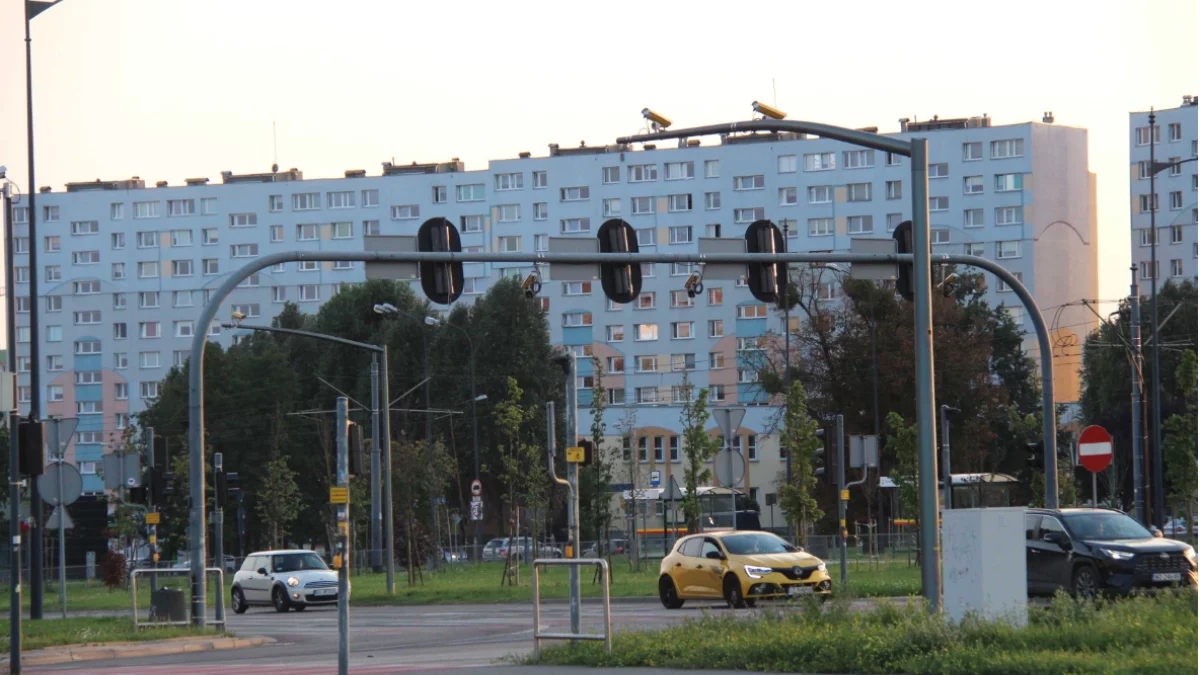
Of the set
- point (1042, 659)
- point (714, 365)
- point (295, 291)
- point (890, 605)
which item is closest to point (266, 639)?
point (890, 605)

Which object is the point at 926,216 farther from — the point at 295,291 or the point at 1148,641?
the point at 295,291

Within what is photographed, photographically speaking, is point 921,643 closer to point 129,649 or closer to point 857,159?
point 129,649

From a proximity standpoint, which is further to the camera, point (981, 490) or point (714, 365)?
point (714, 365)

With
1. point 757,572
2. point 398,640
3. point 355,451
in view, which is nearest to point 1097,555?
point 757,572

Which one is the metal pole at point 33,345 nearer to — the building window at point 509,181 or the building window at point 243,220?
the building window at point 509,181

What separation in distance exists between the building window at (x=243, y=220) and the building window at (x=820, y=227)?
4276 cm

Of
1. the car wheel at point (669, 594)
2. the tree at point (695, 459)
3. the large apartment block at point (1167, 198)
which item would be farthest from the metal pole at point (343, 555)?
the large apartment block at point (1167, 198)

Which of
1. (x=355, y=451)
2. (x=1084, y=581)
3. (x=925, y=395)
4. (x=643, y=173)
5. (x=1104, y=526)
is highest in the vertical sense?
(x=643, y=173)

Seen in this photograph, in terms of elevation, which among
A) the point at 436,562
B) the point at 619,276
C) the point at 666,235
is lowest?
the point at 436,562

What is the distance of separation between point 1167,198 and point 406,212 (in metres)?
56.4

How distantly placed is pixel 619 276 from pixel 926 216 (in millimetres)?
4801

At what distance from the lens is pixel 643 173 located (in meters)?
122

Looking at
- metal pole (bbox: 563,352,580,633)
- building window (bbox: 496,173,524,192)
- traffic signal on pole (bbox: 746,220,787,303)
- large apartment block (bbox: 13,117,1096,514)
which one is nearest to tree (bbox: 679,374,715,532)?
traffic signal on pole (bbox: 746,220,787,303)

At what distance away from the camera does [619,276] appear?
Result: 22.6 metres
